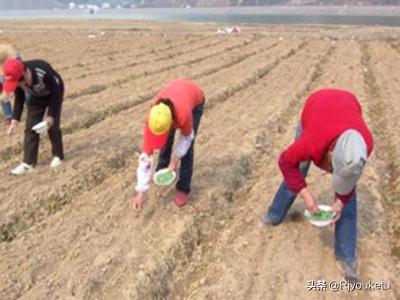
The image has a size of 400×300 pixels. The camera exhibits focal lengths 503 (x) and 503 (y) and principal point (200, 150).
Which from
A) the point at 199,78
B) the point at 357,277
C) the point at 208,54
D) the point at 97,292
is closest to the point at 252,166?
the point at 357,277

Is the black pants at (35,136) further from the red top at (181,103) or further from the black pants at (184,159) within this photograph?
the red top at (181,103)

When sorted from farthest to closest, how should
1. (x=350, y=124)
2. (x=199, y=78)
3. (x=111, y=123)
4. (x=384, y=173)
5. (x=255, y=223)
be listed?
1. (x=199, y=78)
2. (x=111, y=123)
3. (x=384, y=173)
4. (x=255, y=223)
5. (x=350, y=124)

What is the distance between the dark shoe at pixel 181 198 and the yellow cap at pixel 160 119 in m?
1.57

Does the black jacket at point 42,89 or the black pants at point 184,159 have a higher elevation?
the black jacket at point 42,89

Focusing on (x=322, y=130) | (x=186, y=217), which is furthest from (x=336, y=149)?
(x=186, y=217)

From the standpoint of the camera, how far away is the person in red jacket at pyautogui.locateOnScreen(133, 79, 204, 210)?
486 centimetres

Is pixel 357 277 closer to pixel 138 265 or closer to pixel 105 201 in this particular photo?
pixel 138 265

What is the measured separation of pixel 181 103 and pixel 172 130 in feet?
1.45

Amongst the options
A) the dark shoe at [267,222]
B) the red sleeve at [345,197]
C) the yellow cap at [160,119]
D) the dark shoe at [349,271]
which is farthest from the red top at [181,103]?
the dark shoe at [349,271]

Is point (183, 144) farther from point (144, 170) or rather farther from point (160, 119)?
point (160, 119)

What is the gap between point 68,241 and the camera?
18.1ft

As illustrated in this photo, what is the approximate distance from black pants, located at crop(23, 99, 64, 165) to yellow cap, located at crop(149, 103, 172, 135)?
279 centimetres

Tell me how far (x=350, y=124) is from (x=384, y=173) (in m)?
3.96

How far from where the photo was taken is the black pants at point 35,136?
7.00 metres
